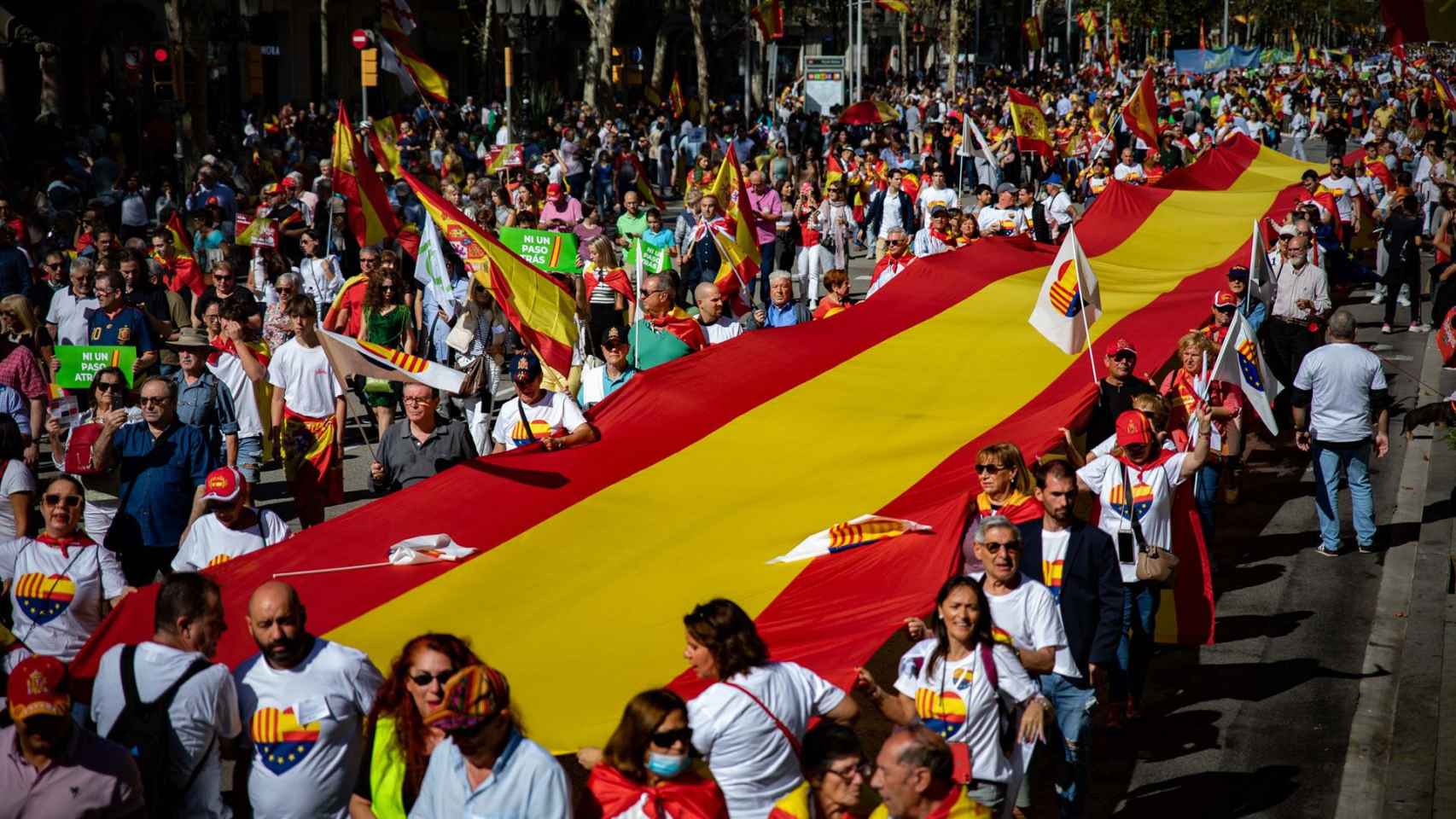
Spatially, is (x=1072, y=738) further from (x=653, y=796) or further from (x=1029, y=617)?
(x=653, y=796)

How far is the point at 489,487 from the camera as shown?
8.84 metres

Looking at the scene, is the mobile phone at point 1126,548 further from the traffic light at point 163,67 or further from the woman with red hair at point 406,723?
the traffic light at point 163,67

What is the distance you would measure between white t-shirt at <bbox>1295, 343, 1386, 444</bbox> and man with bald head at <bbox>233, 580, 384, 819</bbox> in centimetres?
766

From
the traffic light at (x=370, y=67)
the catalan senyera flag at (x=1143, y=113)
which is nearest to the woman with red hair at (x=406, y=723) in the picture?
the catalan senyera flag at (x=1143, y=113)

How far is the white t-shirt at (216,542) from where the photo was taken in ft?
25.8

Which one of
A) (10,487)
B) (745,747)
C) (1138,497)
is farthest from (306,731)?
(1138,497)

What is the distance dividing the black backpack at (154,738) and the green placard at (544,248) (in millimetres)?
9550

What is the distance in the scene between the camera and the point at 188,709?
5.80 meters

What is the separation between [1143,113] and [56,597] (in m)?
17.4

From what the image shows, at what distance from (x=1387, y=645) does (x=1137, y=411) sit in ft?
7.96

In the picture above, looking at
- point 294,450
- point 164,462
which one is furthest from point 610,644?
point 294,450

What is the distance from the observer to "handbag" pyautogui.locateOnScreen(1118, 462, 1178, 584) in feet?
27.8

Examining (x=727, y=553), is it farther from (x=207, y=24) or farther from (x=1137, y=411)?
(x=207, y=24)

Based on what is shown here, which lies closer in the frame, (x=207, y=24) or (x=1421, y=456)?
(x=1421, y=456)
